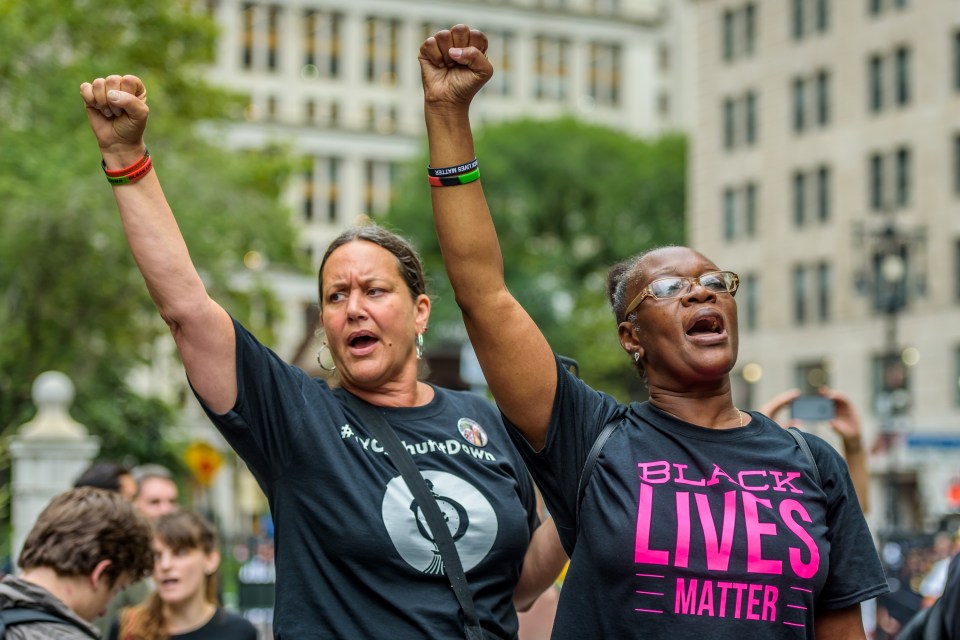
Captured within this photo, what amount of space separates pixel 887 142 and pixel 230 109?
20.6 meters

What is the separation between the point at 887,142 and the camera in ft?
160

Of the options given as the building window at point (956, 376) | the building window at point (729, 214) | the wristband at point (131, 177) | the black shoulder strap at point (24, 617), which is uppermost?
the building window at point (729, 214)

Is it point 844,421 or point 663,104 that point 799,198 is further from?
point 844,421

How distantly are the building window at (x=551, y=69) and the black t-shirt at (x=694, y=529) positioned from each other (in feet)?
297

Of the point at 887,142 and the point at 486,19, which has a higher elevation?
the point at 486,19

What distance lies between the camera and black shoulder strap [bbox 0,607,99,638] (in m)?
4.50

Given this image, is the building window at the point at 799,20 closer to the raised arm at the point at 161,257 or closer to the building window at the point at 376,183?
the building window at the point at 376,183

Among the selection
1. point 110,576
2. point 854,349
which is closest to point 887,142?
point 854,349

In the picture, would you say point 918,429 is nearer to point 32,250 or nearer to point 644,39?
point 32,250

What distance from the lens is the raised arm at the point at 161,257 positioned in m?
4.00

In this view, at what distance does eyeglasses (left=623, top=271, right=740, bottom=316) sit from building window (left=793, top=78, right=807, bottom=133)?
49.8 meters

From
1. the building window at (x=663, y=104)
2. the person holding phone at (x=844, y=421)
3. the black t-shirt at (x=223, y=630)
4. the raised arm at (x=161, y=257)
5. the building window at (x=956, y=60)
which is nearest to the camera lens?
the raised arm at (x=161, y=257)

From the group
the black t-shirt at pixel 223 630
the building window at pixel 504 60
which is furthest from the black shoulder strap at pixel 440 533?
the building window at pixel 504 60

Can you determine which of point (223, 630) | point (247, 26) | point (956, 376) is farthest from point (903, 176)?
point (247, 26)
